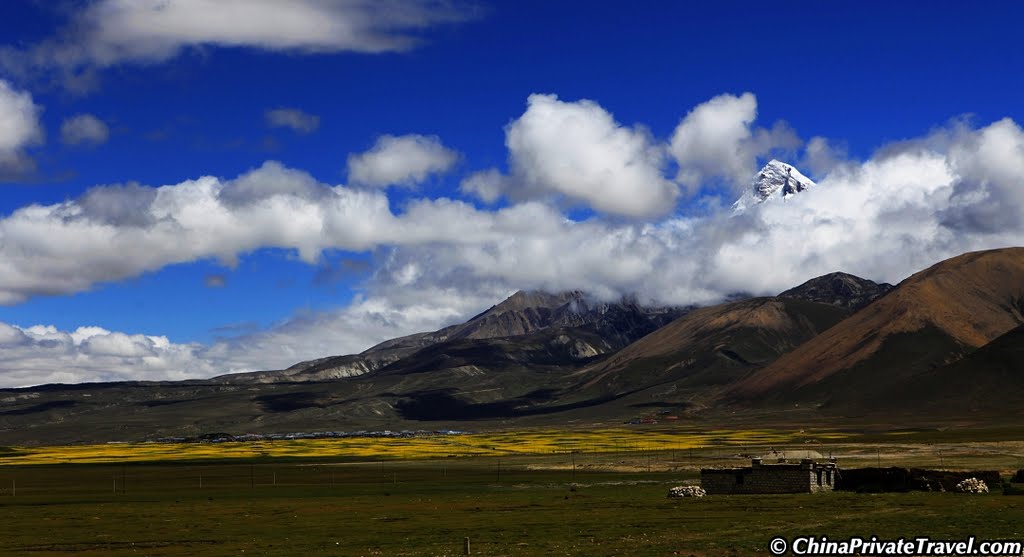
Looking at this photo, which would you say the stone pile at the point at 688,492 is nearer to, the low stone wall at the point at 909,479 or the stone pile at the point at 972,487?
the low stone wall at the point at 909,479

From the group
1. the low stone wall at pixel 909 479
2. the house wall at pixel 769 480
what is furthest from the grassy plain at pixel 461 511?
the low stone wall at pixel 909 479

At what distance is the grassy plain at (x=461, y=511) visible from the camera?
51344 millimetres

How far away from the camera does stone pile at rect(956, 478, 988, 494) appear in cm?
7031

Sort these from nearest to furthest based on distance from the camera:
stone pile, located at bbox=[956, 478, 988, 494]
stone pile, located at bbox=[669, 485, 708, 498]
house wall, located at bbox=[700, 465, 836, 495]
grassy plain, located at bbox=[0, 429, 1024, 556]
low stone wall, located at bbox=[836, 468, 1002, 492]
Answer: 1. grassy plain, located at bbox=[0, 429, 1024, 556]
2. stone pile, located at bbox=[956, 478, 988, 494]
3. low stone wall, located at bbox=[836, 468, 1002, 492]
4. stone pile, located at bbox=[669, 485, 708, 498]
5. house wall, located at bbox=[700, 465, 836, 495]

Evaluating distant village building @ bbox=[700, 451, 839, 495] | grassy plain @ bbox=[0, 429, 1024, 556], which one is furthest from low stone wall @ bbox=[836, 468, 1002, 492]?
grassy plain @ bbox=[0, 429, 1024, 556]

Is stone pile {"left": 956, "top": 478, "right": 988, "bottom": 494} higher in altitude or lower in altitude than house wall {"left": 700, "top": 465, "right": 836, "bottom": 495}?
lower

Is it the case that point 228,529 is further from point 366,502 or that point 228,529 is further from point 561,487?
point 561,487

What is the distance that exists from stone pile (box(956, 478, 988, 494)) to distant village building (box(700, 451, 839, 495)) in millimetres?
8904

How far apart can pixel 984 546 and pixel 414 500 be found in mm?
47100

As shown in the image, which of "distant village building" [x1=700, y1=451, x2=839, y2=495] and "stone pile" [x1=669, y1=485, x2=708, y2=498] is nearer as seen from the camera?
"stone pile" [x1=669, y1=485, x2=708, y2=498]

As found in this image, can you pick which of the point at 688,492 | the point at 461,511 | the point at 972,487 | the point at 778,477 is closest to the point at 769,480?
the point at 778,477

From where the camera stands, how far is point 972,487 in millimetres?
70500

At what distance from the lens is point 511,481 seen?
10281cm

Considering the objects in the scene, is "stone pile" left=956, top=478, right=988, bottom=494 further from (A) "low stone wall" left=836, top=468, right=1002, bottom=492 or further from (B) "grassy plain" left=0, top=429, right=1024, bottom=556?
(B) "grassy plain" left=0, top=429, right=1024, bottom=556
